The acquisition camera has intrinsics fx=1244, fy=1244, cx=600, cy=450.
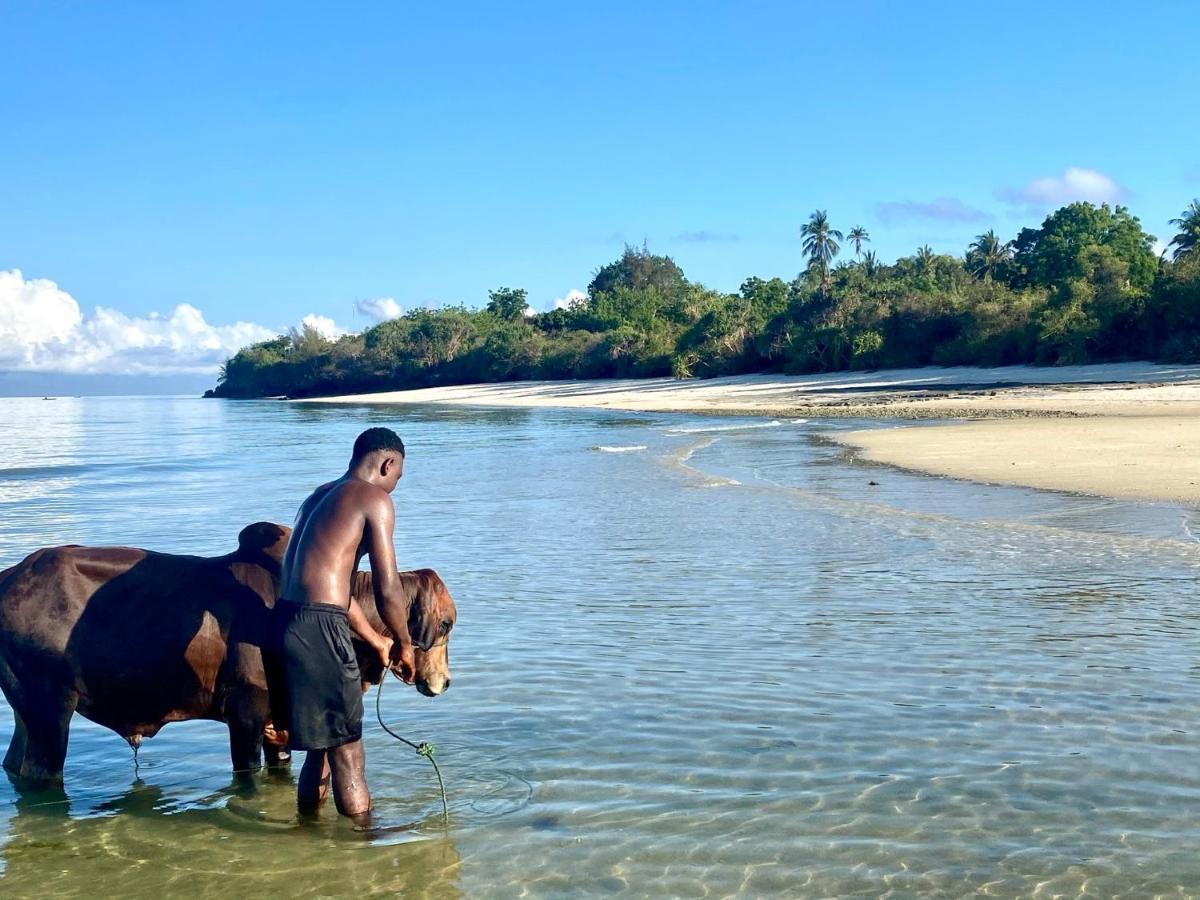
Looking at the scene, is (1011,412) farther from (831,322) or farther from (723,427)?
(831,322)

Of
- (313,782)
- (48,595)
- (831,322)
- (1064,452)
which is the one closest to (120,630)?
(48,595)

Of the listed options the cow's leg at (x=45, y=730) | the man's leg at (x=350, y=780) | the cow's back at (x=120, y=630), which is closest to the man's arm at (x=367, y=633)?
the man's leg at (x=350, y=780)

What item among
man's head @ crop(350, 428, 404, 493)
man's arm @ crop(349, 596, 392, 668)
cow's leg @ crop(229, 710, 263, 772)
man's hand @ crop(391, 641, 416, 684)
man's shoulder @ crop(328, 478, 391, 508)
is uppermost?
man's head @ crop(350, 428, 404, 493)

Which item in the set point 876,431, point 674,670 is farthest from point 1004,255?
point 674,670

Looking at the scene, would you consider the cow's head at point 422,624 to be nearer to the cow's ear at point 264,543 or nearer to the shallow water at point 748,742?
the cow's ear at point 264,543

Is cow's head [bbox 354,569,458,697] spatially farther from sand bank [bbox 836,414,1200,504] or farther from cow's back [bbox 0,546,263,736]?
sand bank [bbox 836,414,1200,504]

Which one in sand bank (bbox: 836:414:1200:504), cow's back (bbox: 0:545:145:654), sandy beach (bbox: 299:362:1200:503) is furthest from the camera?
sandy beach (bbox: 299:362:1200:503)

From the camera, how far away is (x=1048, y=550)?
11258mm

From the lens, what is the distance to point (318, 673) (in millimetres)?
4754

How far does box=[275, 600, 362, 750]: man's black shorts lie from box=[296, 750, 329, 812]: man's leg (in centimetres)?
37

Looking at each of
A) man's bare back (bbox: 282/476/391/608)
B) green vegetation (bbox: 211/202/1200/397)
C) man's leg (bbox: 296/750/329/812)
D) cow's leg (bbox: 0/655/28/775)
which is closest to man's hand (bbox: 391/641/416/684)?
man's bare back (bbox: 282/476/391/608)

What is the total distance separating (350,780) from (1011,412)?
29615 millimetres

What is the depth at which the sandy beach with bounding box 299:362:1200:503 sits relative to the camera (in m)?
17.6

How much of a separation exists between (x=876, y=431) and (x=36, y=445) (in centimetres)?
2745
